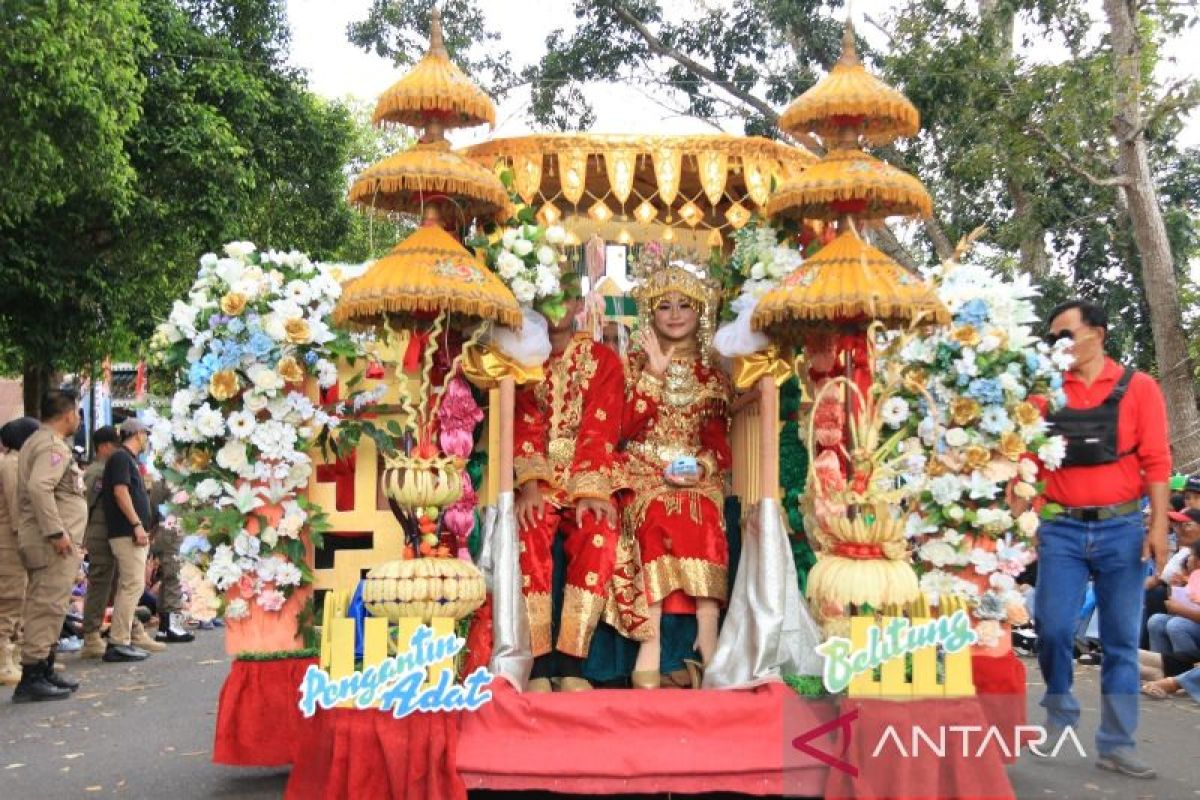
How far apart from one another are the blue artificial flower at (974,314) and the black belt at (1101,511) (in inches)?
39.3

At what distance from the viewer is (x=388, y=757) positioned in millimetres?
4750

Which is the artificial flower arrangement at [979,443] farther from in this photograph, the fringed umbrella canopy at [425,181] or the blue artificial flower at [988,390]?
the fringed umbrella canopy at [425,181]

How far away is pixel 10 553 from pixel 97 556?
1498 millimetres

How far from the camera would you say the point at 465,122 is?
5441 millimetres

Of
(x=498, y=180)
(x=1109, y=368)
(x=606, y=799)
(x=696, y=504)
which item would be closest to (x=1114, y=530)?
(x=1109, y=368)

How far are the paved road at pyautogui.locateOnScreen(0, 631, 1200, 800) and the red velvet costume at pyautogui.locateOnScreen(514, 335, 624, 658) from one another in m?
0.93

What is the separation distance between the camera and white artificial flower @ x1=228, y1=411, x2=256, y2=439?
219 inches

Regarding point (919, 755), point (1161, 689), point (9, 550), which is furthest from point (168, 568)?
point (919, 755)

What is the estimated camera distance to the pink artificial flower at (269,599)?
558 centimetres

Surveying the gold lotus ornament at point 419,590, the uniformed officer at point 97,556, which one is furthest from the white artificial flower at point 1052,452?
the uniformed officer at point 97,556

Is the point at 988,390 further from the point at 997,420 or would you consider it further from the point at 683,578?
the point at 683,578

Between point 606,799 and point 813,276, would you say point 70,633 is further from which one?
point 813,276

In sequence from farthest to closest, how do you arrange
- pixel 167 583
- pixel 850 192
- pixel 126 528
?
pixel 167 583 → pixel 126 528 → pixel 850 192

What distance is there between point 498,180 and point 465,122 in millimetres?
284
